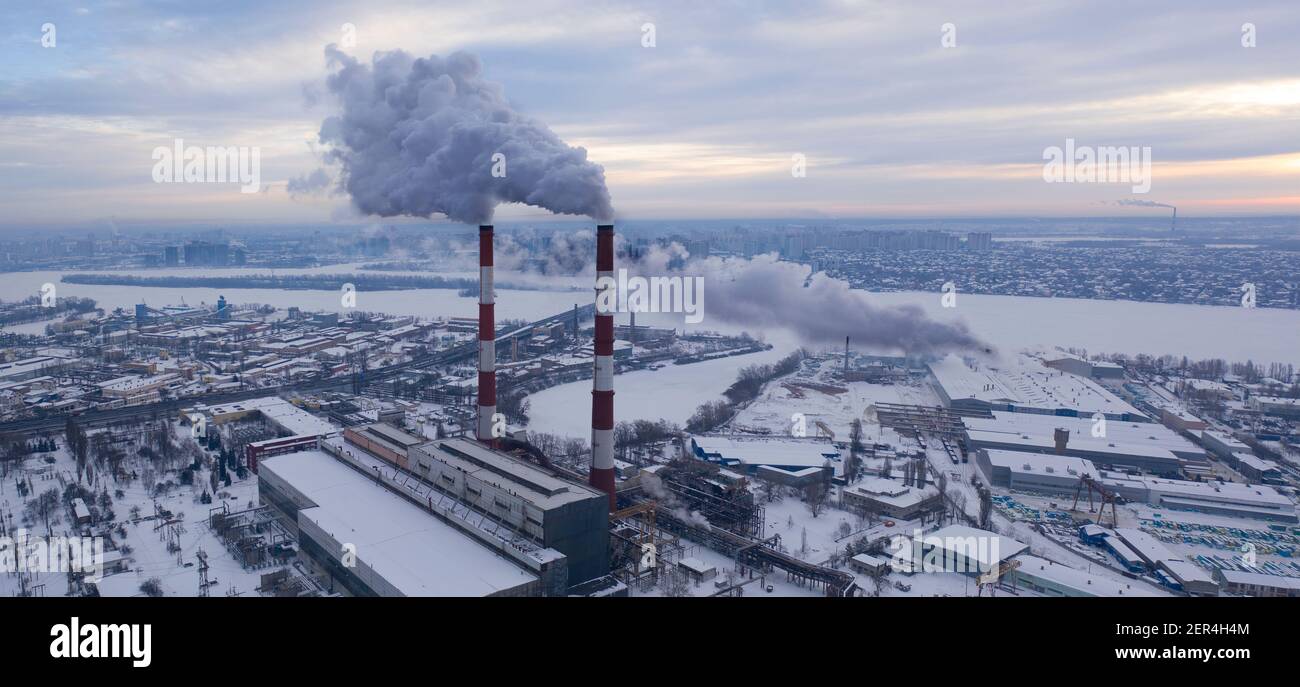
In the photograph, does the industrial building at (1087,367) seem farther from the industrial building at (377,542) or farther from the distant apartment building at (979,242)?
the distant apartment building at (979,242)

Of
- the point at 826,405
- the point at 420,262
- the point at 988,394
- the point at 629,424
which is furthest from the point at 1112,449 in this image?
the point at 420,262

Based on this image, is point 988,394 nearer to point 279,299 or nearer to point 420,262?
point 279,299

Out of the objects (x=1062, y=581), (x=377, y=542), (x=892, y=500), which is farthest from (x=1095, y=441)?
(x=377, y=542)

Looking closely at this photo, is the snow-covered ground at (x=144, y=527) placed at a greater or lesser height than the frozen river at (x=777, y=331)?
lesser

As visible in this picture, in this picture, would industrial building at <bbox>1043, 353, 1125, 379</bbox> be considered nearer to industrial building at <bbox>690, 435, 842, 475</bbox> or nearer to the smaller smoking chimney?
the smaller smoking chimney

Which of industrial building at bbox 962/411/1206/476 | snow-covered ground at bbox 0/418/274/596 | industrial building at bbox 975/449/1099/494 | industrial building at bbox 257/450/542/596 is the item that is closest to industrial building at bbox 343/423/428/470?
industrial building at bbox 257/450/542/596

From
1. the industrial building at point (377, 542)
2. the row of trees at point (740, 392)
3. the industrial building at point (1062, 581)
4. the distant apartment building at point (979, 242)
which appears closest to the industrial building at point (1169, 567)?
the industrial building at point (1062, 581)
